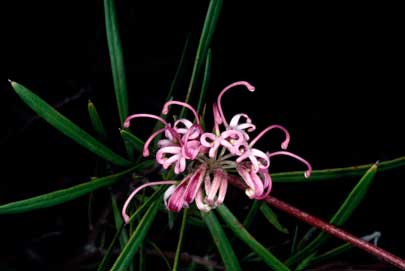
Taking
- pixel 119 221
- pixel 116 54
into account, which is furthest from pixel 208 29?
pixel 119 221

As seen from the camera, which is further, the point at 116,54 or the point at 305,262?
the point at 305,262

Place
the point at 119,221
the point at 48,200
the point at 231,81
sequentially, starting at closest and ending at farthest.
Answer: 1. the point at 48,200
2. the point at 119,221
3. the point at 231,81

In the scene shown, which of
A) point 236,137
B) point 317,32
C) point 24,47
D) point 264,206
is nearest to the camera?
point 236,137

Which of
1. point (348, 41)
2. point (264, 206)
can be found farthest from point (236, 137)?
point (348, 41)

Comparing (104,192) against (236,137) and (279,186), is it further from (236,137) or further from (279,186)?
(236,137)

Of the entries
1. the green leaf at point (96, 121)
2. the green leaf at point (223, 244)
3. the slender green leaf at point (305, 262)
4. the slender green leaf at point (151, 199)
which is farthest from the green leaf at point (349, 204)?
the green leaf at point (96, 121)

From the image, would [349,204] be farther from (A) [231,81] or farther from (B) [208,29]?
(A) [231,81]

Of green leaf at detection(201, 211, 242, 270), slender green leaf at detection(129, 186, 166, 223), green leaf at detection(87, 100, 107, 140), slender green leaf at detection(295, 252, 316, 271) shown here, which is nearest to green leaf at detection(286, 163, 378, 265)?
slender green leaf at detection(295, 252, 316, 271)
